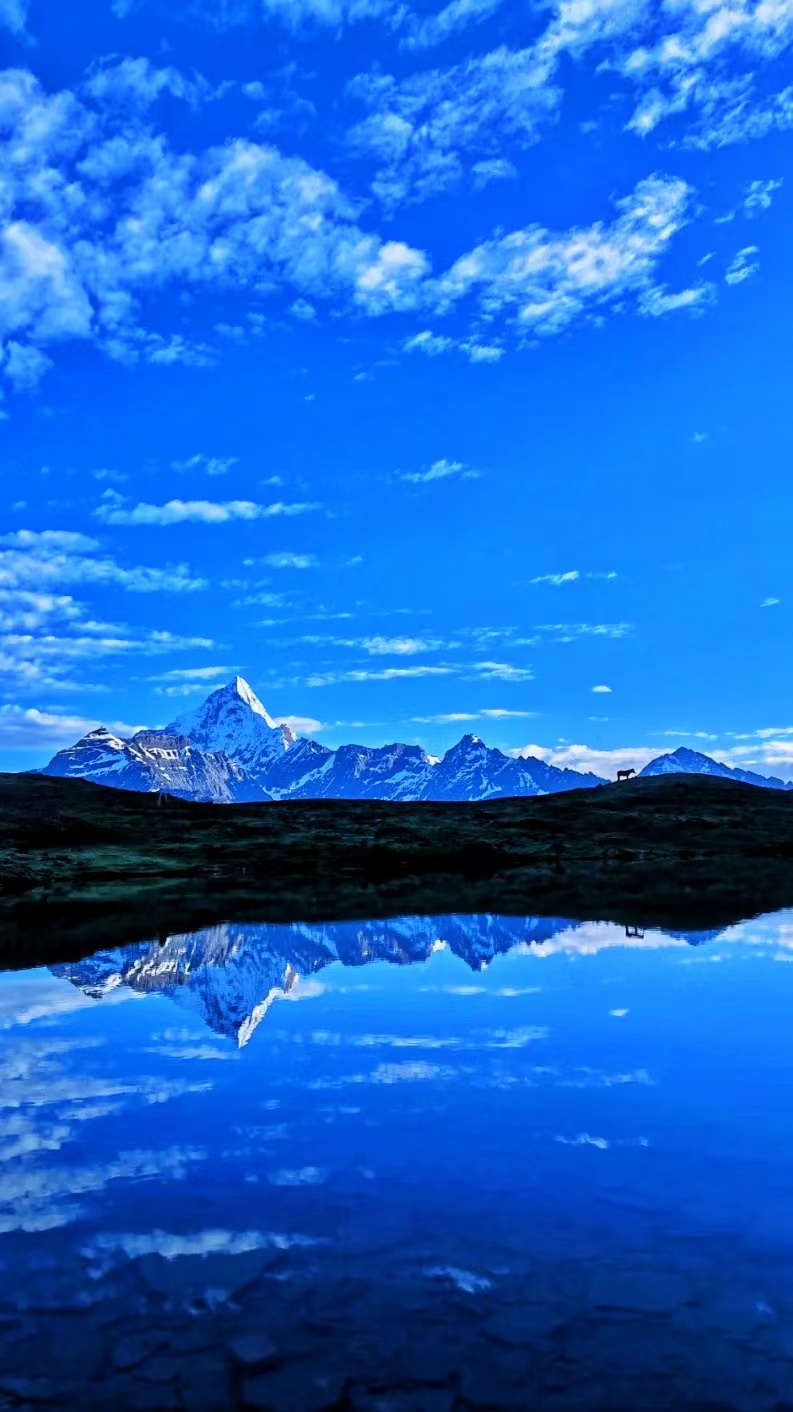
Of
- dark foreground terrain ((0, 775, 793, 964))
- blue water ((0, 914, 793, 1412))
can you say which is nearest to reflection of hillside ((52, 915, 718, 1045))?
blue water ((0, 914, 793, 1412))

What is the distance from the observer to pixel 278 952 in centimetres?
4062

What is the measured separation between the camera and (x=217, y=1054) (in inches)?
923

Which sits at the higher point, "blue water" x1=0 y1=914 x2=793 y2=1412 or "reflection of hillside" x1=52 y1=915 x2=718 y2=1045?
"reflection of hillside" x1=52 y1=915 x2=718 y2=1045

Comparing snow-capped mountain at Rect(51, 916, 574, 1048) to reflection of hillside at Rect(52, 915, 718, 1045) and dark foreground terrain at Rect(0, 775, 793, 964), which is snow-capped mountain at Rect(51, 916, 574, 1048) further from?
dark foreground terrain at Rect(0, 775, 793, 964)

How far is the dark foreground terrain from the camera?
2178 inches

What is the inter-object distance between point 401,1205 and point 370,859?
8151 cm

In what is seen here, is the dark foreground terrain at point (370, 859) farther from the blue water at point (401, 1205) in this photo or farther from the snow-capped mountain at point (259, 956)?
the blue water at point (401, 1205)

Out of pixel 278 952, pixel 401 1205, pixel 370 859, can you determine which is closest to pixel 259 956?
pixel 278 952

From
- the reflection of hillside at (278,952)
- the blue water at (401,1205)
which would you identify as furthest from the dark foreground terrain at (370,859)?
the blue water at (401,1205)

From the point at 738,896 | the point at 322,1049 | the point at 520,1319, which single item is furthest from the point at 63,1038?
the point at 738,896

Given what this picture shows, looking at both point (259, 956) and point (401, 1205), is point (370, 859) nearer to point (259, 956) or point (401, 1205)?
point (259, 956)

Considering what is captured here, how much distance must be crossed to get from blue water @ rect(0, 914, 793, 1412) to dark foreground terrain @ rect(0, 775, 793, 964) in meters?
22.4

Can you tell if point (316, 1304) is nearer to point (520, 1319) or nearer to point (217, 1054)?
point (520, 1319)

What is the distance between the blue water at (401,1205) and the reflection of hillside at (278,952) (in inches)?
98.4
